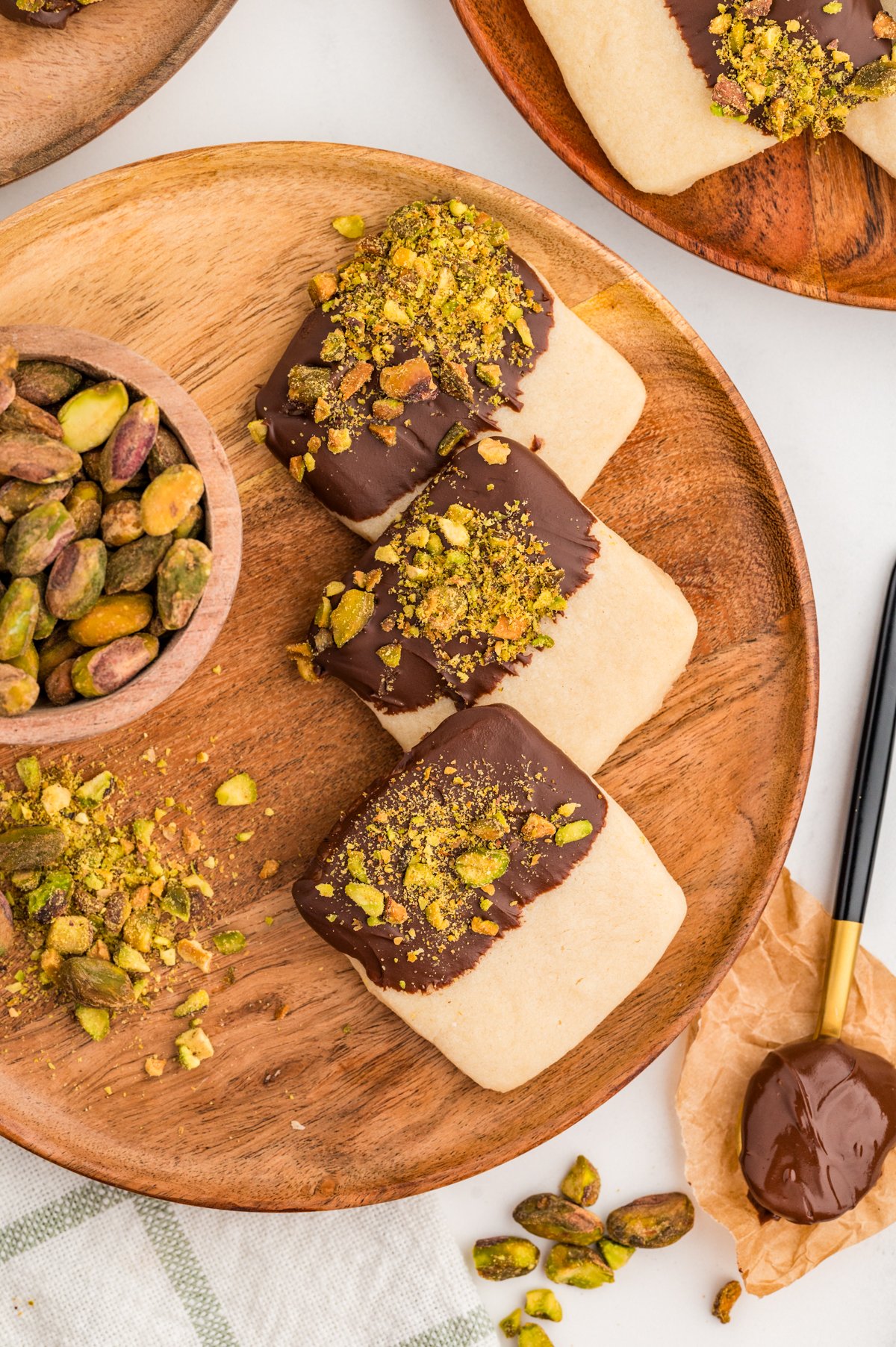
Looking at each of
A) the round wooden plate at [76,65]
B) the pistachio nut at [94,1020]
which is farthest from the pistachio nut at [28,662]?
the round wooden plate at [76,65]

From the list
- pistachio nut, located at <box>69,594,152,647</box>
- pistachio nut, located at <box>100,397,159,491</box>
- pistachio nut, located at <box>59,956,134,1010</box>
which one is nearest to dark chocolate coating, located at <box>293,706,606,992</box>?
pistachio nut, located at <box>59,956,134,1010</box>

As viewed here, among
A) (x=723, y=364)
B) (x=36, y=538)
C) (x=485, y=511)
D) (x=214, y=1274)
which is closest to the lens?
(x=36, y=538)

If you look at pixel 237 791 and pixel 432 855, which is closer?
pixel 432 855

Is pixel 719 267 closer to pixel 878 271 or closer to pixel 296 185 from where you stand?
pixel 878 271

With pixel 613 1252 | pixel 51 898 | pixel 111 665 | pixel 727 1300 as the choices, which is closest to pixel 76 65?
pixel 111 665

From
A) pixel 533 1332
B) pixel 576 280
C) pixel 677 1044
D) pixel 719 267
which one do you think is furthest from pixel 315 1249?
pixel 719 267

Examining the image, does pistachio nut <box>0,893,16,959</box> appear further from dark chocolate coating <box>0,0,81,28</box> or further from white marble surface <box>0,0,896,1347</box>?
dark chocolate coating <box>0,0,81,28</box>

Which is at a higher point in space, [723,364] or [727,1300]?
[723,364]

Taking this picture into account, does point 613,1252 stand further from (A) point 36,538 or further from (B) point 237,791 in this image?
(A) point 36,538
